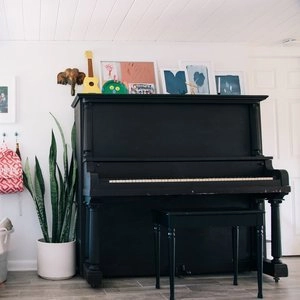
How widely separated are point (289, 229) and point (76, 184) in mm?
2337

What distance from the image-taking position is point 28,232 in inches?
164

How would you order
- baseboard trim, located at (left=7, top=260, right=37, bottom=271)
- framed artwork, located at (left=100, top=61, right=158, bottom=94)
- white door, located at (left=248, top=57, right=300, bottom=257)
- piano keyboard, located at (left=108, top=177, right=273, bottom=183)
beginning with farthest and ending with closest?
white door, located at (left=248, top=57, right=300, bottom=257) → framed artwork, located at (left=100, top=61, right=158, bottom=94) → baseboard trim, located at (left=7, top=260, right=37, bottom=271) → piano keyboard, located at (left=108, top=177, right=273, bottom=183)

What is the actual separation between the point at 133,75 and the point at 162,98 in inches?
22.3

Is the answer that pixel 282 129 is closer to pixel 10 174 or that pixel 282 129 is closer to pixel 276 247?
pixel 276 247

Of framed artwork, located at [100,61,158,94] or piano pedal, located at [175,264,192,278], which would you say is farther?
framed artwork, located at [100,61,158,94]

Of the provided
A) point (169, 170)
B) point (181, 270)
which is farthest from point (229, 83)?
point (181, 270)

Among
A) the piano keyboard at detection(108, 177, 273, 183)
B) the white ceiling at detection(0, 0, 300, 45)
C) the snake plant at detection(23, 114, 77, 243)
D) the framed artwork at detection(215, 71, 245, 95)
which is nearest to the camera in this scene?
the piano keyboard at detection(108, 177, 273, 183)

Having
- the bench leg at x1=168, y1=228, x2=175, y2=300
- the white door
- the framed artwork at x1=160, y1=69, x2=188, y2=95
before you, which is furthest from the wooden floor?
the framed artwork at x1=160, y1=69, x2=188, y2=95

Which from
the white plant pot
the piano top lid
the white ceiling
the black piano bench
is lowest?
the white plant pot

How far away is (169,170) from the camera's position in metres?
3.64

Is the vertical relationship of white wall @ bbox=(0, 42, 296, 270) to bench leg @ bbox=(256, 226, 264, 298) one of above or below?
above

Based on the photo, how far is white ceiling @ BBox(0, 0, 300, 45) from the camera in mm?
3457

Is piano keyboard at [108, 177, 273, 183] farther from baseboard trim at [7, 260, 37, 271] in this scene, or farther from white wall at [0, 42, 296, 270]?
baseboard trim at [7, 260, 37, 271]

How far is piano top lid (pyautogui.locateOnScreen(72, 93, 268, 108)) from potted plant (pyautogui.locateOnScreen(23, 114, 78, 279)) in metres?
0.47
